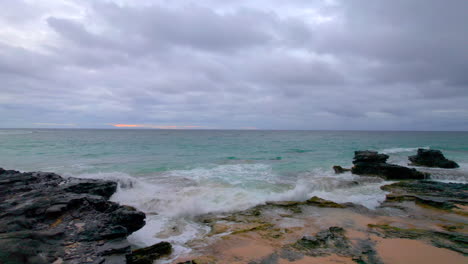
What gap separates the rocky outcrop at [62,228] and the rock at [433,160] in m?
27.0

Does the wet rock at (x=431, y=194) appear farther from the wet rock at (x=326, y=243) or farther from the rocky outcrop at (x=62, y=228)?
the rocky outcrop at (x=62, y=228)

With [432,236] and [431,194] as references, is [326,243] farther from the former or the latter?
[431,194]

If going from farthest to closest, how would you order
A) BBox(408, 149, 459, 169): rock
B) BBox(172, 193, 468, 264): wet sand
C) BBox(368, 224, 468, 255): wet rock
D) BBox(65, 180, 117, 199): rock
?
BBox(408, 149, 459, 169): rock
BBox(65, 180, 117, 199): rock
BBox(368, 224, 468, 255): wet rock
BBox(172, 193, 468, 264): wet sand

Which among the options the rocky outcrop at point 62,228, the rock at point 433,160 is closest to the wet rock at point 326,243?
the rocky outcrop at point 62,228

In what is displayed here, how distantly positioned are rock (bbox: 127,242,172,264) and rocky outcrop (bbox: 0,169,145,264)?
615 mm

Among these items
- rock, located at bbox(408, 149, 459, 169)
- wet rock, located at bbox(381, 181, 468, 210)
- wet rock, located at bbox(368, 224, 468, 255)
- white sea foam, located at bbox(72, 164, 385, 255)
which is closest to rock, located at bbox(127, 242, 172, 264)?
white sea foam, located at bbox(72, 164, 385, 255)

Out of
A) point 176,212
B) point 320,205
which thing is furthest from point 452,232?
point 176,212

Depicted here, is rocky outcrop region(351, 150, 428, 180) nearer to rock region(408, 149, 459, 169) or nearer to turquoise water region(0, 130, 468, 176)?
turquoise water region(0, 130, 468, 176)

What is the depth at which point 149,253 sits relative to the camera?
5.84m

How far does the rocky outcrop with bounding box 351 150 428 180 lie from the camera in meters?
17.1

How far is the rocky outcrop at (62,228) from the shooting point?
167 inches

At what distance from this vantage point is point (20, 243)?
417 centimetres

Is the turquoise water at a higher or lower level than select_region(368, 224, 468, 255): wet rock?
lower

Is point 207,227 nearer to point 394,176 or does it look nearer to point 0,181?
point 0,181
